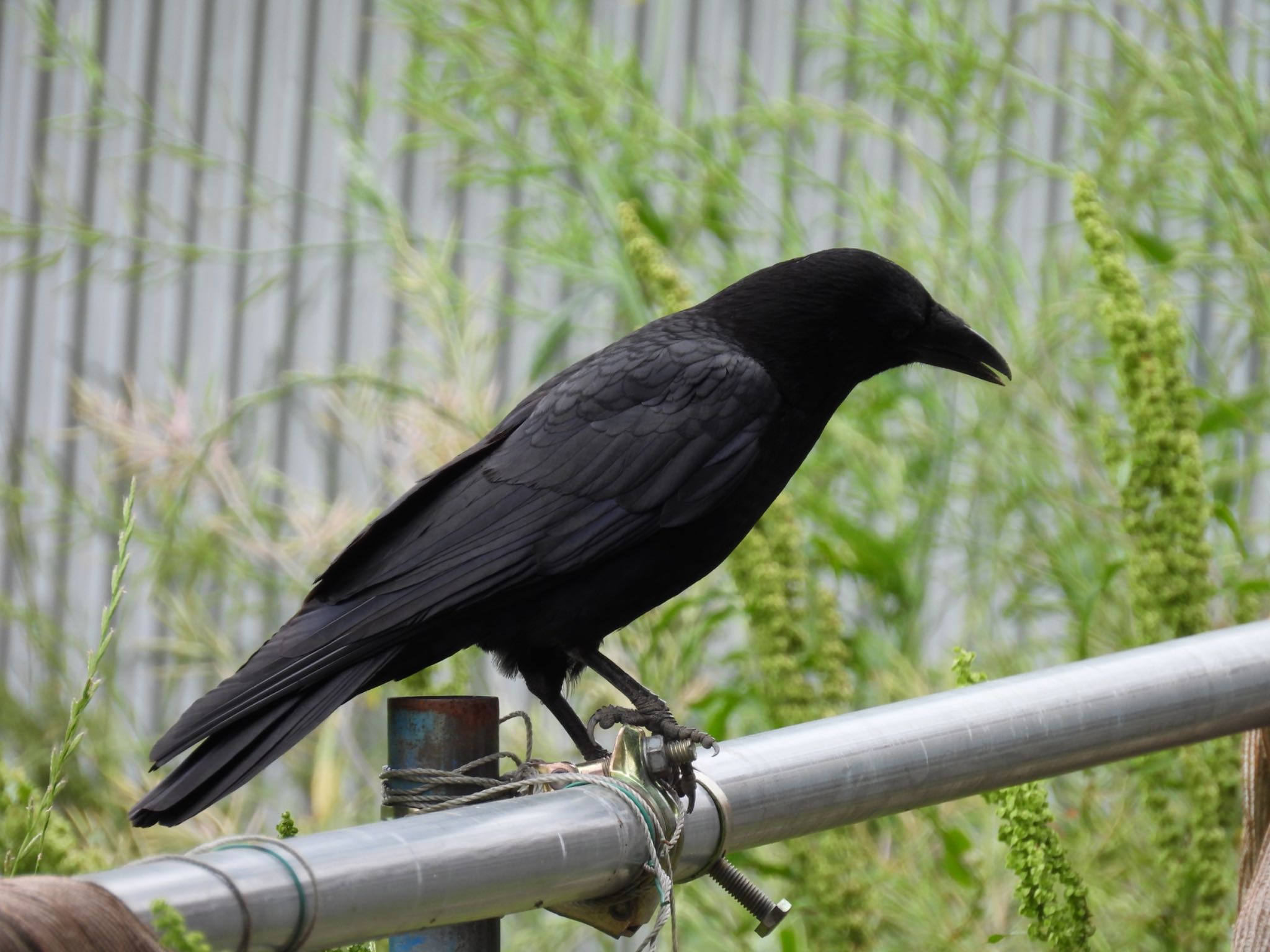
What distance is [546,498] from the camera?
55.2 inches

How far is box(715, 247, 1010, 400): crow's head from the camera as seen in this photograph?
1554 mm

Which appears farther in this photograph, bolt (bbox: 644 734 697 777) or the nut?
the nut

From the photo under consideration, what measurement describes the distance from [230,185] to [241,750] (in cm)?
258

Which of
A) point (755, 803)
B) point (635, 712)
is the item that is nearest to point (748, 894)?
point (755, 803)

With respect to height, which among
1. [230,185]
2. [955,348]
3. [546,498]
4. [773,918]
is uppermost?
[230,185]

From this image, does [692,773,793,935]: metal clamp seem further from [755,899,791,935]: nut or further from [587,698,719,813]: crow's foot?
[587,698,719,813]: crow's foot

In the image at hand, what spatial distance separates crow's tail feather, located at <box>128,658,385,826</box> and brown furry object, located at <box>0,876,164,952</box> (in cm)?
37

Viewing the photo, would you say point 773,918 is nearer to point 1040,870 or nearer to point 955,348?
point 1040,870

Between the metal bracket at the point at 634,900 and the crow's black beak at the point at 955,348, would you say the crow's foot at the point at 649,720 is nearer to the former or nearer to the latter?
the metal bracket at the point at 634,900

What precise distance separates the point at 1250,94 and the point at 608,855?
154 cm

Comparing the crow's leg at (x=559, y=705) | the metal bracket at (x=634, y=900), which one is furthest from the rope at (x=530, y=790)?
the crow's leg at (x=559, y=705)

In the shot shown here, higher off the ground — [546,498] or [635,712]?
[546,498]

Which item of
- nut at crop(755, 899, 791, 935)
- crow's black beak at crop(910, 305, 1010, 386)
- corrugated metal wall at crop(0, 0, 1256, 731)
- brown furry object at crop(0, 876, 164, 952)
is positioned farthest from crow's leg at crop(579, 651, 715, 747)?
corrugated metal wall at crop(0, 0, 1256, 731)

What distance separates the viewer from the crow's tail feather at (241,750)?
0.97 meters
